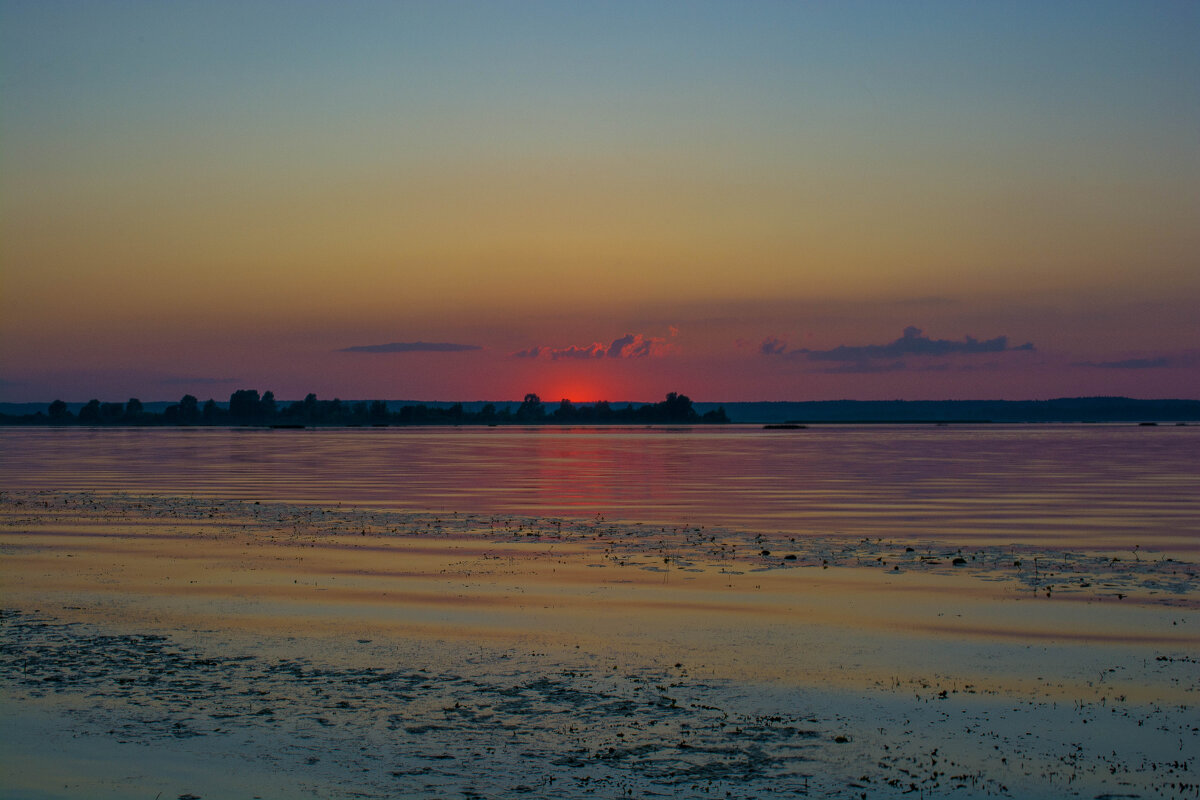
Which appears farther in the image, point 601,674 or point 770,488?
point 770,488

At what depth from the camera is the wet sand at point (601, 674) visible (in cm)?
1109

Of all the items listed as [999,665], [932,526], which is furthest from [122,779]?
[932,526]

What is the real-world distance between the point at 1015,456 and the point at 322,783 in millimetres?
79192

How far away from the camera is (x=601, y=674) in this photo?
14.8 meters

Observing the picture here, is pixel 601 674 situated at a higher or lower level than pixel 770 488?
lower

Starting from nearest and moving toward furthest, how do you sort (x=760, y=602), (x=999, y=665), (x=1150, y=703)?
(x=1150, y=703), (x=999, y=665), (x=760, y=602)

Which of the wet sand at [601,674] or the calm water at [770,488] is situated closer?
the wet sand at [601,674]

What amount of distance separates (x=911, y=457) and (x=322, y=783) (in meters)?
76.2

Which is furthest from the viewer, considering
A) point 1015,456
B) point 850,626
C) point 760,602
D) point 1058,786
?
point 1015,456

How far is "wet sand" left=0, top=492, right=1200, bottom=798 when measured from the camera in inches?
437

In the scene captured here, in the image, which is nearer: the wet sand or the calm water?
the wet sand

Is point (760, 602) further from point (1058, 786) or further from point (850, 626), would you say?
point (1058, 786)

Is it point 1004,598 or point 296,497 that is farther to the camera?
point 296,497

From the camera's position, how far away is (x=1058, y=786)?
1070 cm
